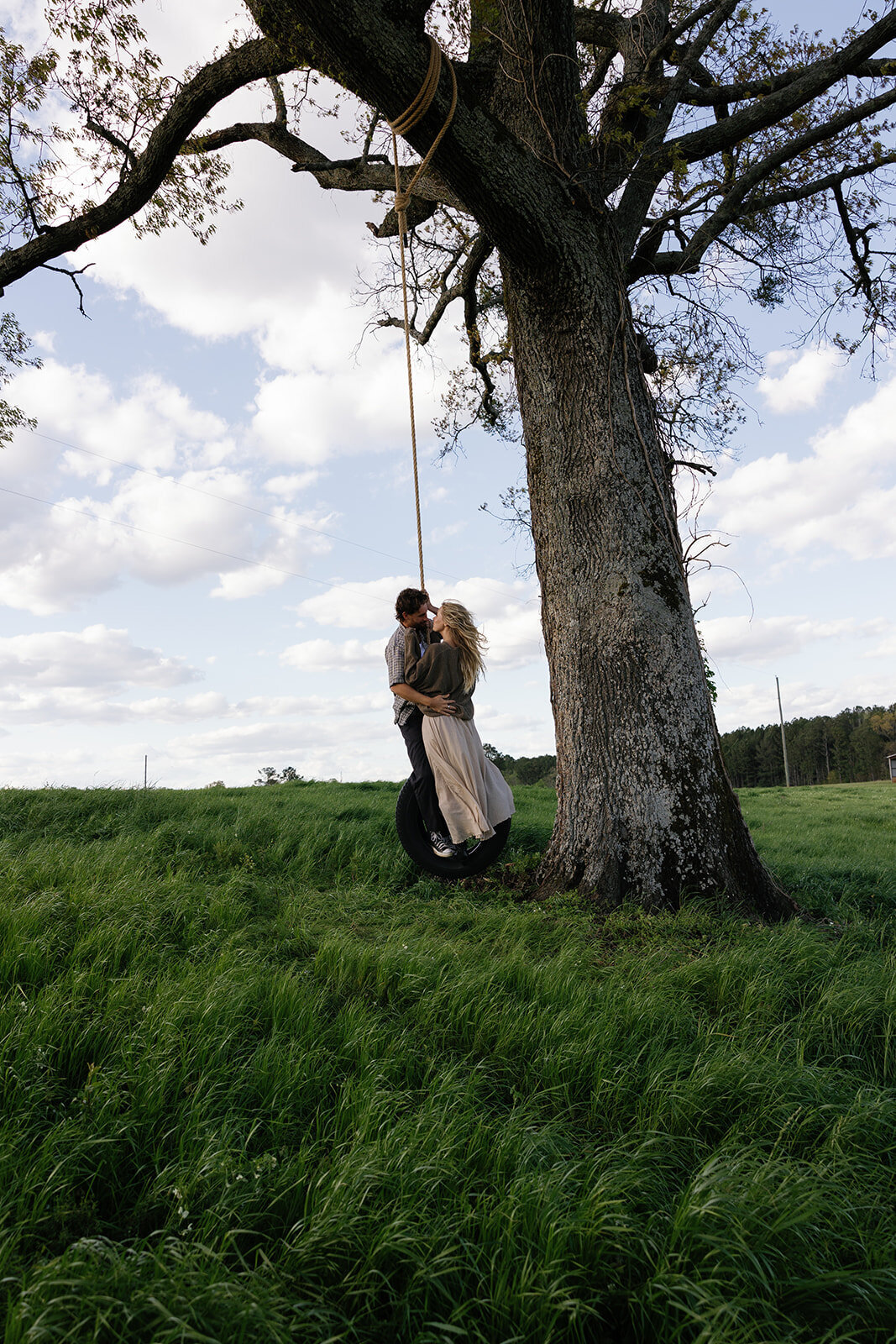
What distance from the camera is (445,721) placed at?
5246 mm

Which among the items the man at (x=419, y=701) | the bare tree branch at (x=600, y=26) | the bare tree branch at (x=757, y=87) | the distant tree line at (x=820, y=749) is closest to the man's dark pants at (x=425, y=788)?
the man at (x=419, y=701)

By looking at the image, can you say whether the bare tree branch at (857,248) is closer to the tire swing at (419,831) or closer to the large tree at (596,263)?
the large tree at (596,263)

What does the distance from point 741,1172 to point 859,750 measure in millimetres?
84096

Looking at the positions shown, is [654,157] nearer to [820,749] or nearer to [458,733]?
[458,733]

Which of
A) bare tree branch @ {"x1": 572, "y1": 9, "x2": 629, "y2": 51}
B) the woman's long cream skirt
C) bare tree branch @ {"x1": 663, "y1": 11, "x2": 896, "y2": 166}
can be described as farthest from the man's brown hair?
bare tree branch @ {"x1": 572, "y1": 9, "x2": 629, "y2": 51}

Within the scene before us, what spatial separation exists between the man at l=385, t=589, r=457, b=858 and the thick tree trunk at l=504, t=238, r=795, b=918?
34.4 inches

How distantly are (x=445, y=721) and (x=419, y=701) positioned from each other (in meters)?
0.22

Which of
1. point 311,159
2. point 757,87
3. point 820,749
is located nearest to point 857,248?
point 757,87

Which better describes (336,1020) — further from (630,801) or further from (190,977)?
(630,801)

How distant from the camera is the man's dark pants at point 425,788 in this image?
5343 mm

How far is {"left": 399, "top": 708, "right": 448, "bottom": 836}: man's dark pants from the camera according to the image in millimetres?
5343

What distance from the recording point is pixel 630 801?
5.20 meters

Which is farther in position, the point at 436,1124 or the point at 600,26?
the point at 600,26

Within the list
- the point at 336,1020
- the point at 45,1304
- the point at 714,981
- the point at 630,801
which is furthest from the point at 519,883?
the point at 45,1304
